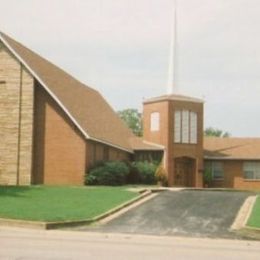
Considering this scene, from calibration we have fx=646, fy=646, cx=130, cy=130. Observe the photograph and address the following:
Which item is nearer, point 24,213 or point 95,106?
point 24,213

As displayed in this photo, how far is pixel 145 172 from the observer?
144 ft

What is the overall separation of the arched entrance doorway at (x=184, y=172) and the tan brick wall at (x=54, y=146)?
10679mm

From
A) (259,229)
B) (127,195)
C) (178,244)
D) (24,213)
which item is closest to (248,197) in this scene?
(127,195)

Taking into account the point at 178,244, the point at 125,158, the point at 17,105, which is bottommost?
the point at 178,244

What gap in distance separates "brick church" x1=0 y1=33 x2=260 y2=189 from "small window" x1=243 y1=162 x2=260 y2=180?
365cm

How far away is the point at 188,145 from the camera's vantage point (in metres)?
46.6

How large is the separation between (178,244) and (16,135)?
21.9m

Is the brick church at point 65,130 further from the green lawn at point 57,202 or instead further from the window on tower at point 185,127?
the green lawn at point 57,202

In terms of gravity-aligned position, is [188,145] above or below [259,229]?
above

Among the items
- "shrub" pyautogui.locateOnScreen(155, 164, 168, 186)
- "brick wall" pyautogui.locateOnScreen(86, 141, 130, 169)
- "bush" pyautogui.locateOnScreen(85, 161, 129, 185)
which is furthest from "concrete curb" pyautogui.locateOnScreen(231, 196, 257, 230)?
"shrub" pyautogui.locateOnScreen(155, 164, 168, 186)

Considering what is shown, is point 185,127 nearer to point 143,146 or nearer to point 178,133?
point 178,133

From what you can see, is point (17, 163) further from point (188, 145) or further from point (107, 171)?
point (188, 145)

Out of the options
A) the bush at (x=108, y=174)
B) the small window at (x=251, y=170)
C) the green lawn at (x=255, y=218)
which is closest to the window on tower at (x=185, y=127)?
the small window at (x=251, y=170)

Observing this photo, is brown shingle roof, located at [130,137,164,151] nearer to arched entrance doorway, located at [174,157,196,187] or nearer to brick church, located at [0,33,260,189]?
brick church, located at [0,33,260,189]
